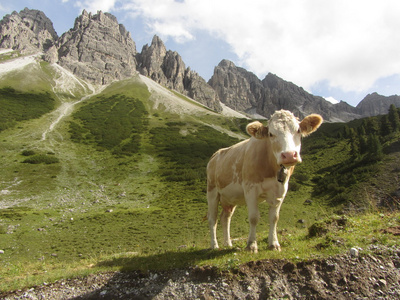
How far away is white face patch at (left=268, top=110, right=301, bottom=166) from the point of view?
5.12 meters

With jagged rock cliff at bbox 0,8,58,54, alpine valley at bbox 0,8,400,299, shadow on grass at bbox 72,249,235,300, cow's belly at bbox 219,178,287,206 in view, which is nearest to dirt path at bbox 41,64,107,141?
alpine valley at bbox 0,8,400,299

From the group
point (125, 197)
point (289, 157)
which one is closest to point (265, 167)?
point (289, 157)

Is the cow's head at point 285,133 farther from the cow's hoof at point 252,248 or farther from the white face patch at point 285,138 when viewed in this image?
the cow's hoof at point 252,248

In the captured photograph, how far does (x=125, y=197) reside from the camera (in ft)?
119

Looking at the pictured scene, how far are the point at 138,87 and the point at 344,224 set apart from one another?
14577 centimetres

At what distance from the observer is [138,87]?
Result: 14238 cm

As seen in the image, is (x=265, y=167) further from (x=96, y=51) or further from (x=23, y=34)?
(x=23, y=34)

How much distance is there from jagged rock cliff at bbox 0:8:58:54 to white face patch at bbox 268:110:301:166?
200m

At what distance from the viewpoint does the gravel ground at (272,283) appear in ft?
14.3

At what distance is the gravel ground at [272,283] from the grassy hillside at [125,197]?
0.41 m

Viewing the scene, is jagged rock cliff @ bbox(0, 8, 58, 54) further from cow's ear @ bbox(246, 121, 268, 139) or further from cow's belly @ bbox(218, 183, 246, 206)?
Answer: cow's ear @ bbox(246, 121, 268, 139)

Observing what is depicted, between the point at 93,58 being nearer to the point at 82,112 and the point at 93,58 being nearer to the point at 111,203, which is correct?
the point at 82,112

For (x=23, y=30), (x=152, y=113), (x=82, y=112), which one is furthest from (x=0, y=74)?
(x=23, y=30)

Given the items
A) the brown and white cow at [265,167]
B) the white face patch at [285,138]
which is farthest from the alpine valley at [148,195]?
the white face patch at [285,138]
